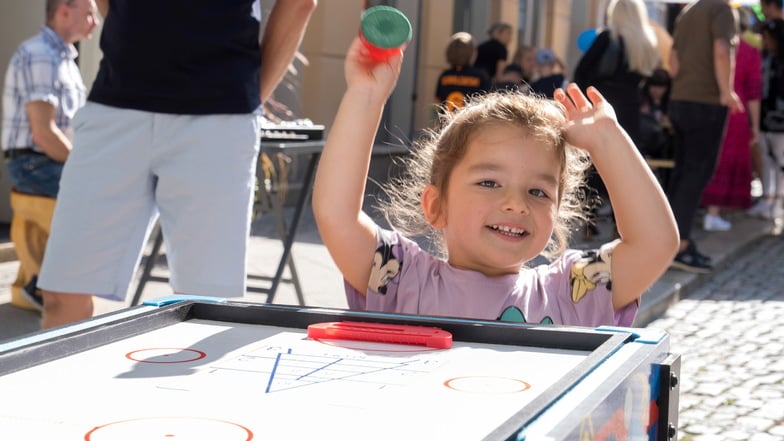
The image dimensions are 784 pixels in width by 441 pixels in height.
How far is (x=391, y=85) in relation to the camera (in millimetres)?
2123

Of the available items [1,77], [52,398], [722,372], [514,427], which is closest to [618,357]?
[514,427]

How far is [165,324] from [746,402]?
122 inches

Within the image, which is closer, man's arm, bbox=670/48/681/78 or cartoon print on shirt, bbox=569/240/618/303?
cartoon print on shirt, bbox=569/240/618/303

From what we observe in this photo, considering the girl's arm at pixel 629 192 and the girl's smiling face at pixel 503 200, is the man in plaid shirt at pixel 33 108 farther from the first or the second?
the girl's arm at pixel 629 192

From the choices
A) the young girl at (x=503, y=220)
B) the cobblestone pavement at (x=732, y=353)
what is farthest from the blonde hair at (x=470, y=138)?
the cobblestone pavement at (x=732, y=353)

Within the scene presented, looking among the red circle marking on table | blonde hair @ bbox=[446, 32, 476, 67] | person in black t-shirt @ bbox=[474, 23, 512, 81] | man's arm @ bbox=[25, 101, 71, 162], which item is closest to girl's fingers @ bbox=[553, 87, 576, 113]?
the red circle marking on table

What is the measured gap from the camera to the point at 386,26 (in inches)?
73.7

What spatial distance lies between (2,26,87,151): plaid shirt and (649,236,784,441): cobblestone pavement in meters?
2.88

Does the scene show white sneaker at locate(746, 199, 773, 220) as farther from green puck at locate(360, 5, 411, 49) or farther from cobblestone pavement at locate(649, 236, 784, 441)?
green puck at locate(360, 5, 411, 49)

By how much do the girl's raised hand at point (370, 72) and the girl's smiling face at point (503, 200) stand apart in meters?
0.23

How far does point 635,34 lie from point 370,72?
19.0 ft

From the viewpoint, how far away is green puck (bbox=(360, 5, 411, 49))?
1.85 metres

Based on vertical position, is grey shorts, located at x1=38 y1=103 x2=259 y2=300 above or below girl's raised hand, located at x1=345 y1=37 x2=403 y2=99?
below

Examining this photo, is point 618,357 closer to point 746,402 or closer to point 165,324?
point 165,324
